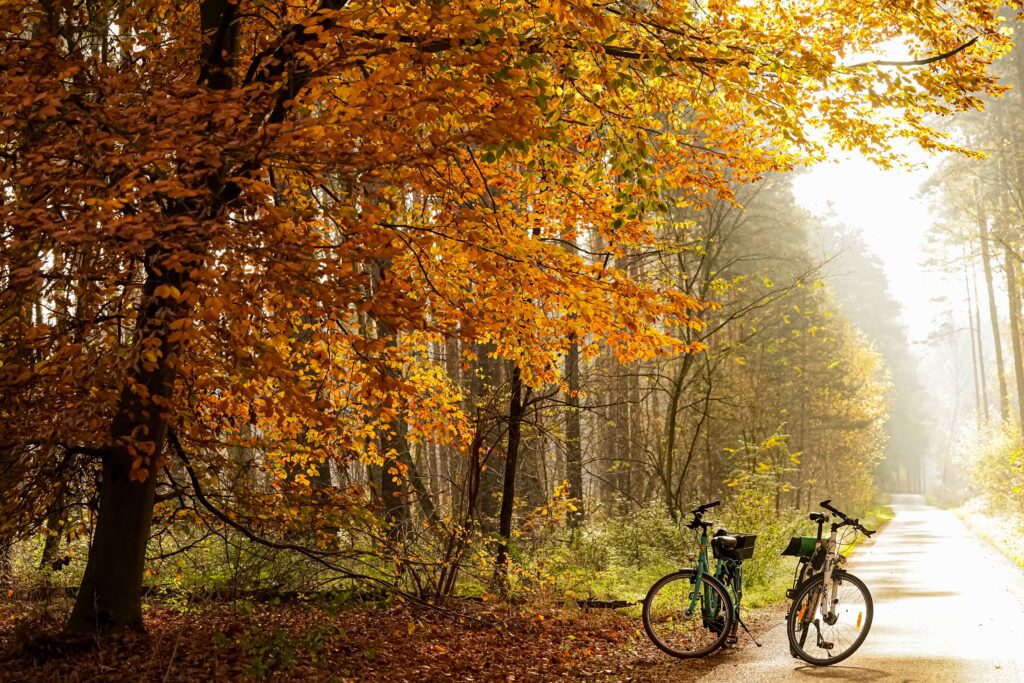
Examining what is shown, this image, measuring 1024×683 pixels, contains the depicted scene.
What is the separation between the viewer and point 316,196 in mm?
7512

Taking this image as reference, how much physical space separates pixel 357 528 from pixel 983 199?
32620mm

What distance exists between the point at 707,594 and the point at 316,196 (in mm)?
4952

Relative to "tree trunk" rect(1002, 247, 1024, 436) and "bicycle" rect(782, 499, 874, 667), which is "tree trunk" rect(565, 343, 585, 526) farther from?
"tree trunk" rect(1002, 247, 1024, 436)

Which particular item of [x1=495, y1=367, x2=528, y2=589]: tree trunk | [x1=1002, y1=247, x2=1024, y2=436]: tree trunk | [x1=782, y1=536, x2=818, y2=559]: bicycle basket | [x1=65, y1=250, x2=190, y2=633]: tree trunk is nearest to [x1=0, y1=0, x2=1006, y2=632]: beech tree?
[x1=65, y1=250, x2=190, y2=633]: tree trunk

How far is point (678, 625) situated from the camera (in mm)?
9031

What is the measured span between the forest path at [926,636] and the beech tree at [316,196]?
293 centimetres

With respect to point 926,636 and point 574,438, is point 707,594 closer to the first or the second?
point 926,636

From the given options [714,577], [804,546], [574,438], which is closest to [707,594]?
[714,577]

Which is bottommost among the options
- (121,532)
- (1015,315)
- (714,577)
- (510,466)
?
(714,577)

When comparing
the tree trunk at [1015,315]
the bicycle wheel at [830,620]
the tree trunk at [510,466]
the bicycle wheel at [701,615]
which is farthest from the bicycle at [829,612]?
the tree trunk at [1015,315]

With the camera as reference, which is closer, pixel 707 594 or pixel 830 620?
pixel 830 620

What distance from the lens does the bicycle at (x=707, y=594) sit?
26.1ft

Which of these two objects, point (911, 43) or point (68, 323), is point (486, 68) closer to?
point (68, 323)

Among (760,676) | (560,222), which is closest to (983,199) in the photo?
(560,222)
